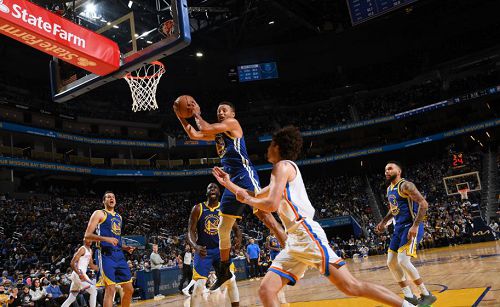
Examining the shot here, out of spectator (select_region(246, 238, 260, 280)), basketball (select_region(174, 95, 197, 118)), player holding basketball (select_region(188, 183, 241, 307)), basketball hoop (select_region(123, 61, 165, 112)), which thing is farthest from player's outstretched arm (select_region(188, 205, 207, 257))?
spectator (select_region(246, 238, 260, 280))

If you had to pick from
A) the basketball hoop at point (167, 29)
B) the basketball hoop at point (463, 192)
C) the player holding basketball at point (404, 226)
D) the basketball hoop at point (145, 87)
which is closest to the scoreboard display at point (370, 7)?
the basketball hoop at point (145, 87)

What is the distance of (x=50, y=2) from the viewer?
324 inches

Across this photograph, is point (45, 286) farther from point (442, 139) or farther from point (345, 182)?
point (442, 139)

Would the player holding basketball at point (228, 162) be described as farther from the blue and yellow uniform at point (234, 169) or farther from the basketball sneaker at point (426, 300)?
the basketball sneaker at point (426, 300)

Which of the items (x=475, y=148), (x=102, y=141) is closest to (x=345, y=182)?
(x=475, y=148)

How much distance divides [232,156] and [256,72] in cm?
2702

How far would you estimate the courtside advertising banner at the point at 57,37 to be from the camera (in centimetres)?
620

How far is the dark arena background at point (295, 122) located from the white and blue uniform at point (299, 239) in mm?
14947

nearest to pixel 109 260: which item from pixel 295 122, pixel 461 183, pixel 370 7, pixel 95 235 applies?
pixel 95 235

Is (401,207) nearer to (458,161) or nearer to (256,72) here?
(458,161)

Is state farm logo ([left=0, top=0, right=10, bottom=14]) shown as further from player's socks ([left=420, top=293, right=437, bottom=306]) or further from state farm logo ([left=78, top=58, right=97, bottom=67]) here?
player's socks ([left=420, top=293, right=437, bottom=306])

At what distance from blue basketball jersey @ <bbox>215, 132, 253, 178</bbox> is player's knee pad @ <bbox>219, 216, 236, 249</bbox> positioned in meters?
0.53

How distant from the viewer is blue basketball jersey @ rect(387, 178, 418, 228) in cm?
593

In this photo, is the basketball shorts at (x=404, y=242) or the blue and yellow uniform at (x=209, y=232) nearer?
the basketball shorts at (x=404, y=242)
